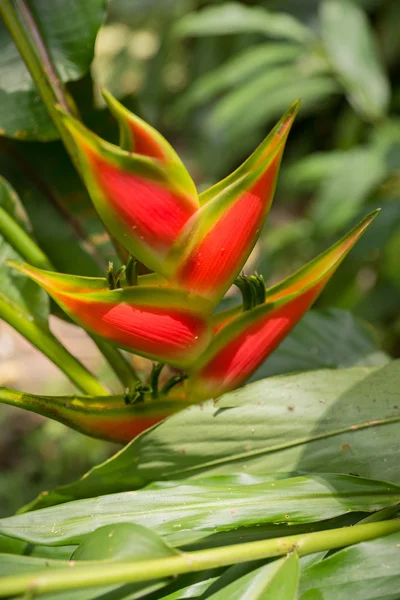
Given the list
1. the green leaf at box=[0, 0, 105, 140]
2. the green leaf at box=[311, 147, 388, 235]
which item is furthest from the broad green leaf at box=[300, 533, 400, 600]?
the green leaf at box=[311, 147, 388, 235]

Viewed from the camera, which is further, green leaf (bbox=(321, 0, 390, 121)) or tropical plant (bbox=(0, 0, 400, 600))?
green leaf (bbox=(321, 0, 390, 121))

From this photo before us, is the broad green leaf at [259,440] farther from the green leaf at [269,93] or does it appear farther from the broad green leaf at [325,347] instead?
the green leaf at [269,93]

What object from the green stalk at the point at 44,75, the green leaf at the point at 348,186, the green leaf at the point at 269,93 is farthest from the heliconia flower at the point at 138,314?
the green leaf at the point at 269,93

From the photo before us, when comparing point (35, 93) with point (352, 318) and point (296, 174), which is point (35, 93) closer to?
point (352, 318)

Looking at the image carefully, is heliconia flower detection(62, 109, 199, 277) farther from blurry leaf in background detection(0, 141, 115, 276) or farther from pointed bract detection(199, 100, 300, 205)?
blurry leaf in background detection(0, 141, 115, 276)

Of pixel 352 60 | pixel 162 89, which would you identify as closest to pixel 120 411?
pixel 352 60

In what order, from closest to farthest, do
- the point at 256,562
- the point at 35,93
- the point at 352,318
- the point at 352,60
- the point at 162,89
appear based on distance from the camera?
the point at 256,562 → the point at 35,93 → the point at 352,318 → the point at 352,60 → the point at 162,89

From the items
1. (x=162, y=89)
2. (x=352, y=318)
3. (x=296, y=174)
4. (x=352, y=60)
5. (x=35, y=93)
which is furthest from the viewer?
(x=162, y=89)
